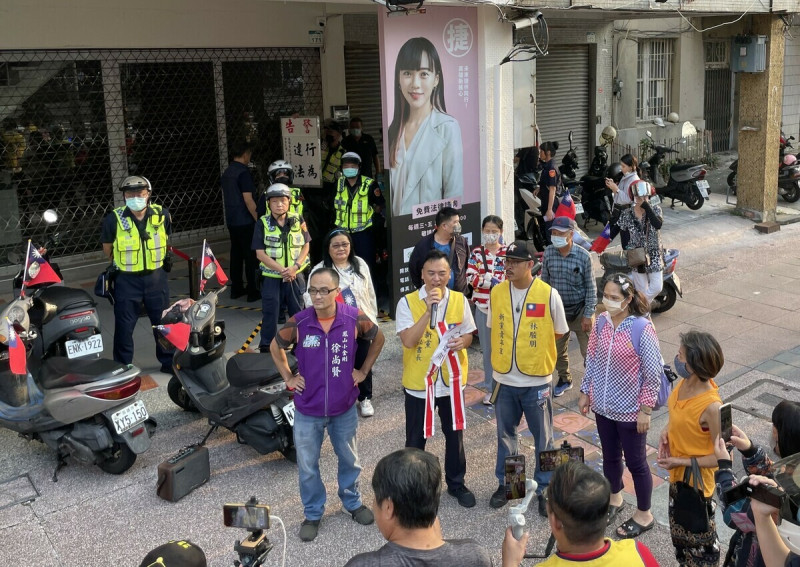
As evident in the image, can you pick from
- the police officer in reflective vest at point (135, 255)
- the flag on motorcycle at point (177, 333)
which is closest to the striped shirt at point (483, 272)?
the flag on motorcycle at point (177, 333)

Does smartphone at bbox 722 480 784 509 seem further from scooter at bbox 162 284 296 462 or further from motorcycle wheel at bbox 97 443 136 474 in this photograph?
motorcycle wheel at bbox 97 443 136 474

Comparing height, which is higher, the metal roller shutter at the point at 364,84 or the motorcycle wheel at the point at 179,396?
the metal roller shutter at the point at 364,84

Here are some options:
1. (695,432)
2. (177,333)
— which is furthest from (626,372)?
(177,333)

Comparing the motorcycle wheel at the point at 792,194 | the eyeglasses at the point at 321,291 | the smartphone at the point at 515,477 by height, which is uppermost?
the eyeglasses at the point at 321,291

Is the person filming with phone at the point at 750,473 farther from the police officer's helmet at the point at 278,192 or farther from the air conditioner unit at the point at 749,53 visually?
the air conditioner unit at the point at 749,53

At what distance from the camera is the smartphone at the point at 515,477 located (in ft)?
14.6

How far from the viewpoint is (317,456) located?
4930 mm

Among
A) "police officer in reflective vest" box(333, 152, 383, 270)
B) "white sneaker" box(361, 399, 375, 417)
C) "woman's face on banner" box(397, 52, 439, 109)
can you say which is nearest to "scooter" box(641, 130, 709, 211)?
"woman's face on banner" box(397, 52, 439, 109)

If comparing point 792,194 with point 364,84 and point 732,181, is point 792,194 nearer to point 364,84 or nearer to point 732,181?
point 732,181

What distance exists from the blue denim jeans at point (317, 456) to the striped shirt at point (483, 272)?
1990 millimetres

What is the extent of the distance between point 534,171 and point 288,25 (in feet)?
13.6

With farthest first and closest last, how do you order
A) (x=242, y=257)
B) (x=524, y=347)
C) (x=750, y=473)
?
(x=242, y=257), (x=524, y=347), (x=750, y=473)

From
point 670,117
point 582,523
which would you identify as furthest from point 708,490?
point 670,117

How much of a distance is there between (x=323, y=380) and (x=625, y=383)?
175 centimetres
